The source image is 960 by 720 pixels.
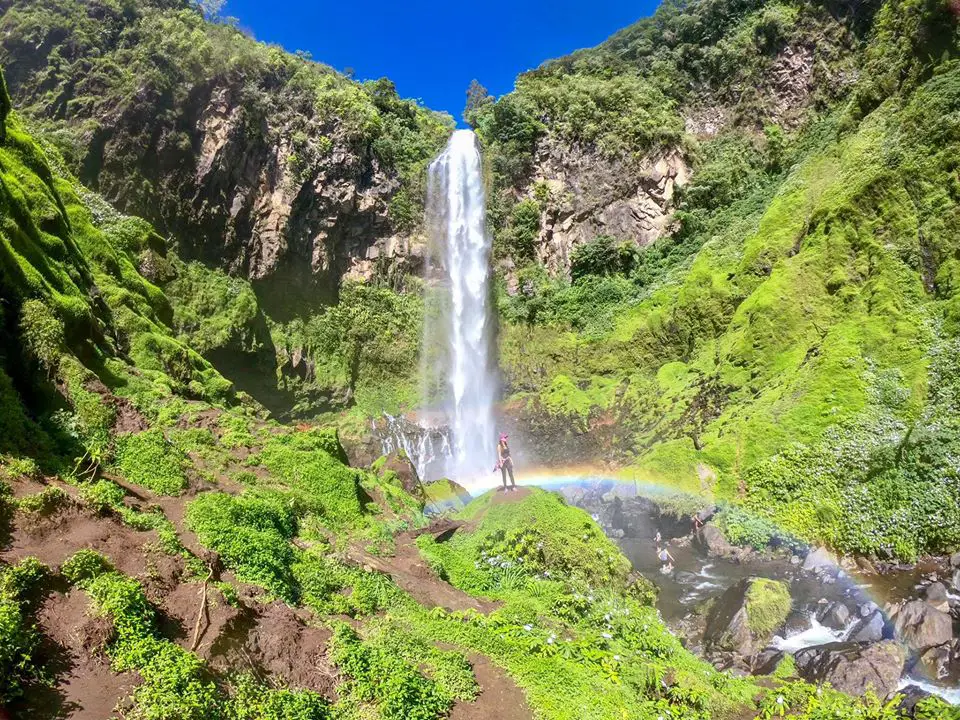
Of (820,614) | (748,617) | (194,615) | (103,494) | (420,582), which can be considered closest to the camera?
(194,615)

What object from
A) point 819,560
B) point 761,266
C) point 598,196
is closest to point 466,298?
point 598,196

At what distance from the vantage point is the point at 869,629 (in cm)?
996

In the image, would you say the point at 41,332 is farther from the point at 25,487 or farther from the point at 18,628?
the point at 18,628

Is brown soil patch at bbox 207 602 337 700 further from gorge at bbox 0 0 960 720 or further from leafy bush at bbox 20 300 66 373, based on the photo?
leafy bush at bbox 20 300 66 373

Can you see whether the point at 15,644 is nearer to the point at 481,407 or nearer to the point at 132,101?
the point at 481,407

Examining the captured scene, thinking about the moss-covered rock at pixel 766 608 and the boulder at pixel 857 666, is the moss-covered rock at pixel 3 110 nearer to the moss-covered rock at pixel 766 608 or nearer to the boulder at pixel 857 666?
the moss-covered rock at pixel 766 608

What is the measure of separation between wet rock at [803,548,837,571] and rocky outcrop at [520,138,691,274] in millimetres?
19701

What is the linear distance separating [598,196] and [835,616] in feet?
80.3

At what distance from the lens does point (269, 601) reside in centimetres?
619

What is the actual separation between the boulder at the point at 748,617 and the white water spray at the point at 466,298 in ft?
55.0

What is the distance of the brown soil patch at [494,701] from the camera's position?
573 cm

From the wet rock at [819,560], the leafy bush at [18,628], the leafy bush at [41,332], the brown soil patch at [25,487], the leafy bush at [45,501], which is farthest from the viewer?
the wet rock at [819,560]

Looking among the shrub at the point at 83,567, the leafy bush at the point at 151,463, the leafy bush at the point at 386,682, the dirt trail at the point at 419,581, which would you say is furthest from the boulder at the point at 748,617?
the shrub at the point at 83,567

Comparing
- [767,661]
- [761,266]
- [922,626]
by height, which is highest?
[761,266]
